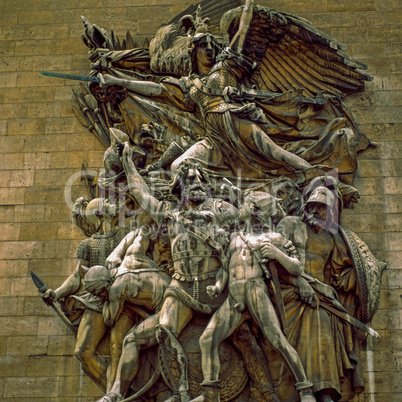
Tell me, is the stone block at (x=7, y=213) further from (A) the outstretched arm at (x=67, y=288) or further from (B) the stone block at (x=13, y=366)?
(B) the stone block at (x=13, y=366)

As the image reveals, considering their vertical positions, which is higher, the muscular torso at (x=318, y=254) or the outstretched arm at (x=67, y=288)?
the muscular torso at (x=318, y=254)

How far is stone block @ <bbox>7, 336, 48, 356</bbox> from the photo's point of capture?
10.8 meters

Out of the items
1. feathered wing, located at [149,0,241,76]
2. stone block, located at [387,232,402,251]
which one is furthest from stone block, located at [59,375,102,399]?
feathered wing, located at [149,0,241,76]

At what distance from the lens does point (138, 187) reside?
433 inches

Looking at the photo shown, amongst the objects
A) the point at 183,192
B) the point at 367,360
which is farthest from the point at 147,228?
the point at 367,360

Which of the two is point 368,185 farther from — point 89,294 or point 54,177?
point 54,177

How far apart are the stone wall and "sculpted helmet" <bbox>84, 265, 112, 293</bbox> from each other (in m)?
0.88

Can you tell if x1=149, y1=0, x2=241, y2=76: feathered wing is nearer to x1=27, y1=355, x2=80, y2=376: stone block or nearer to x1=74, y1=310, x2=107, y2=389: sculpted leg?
x1=74, y1=310, x2=107, y2=389: sculpted leg

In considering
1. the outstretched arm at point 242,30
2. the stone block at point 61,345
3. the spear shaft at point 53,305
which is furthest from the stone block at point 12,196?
the outstretched arm at point 242,30

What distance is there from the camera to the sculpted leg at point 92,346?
10352 mm

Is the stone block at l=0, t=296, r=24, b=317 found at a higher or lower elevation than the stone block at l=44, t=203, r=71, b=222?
lower

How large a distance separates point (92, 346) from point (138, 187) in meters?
2.10

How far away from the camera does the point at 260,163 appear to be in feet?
37.1

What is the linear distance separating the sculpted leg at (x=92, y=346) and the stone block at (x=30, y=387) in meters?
0.51
